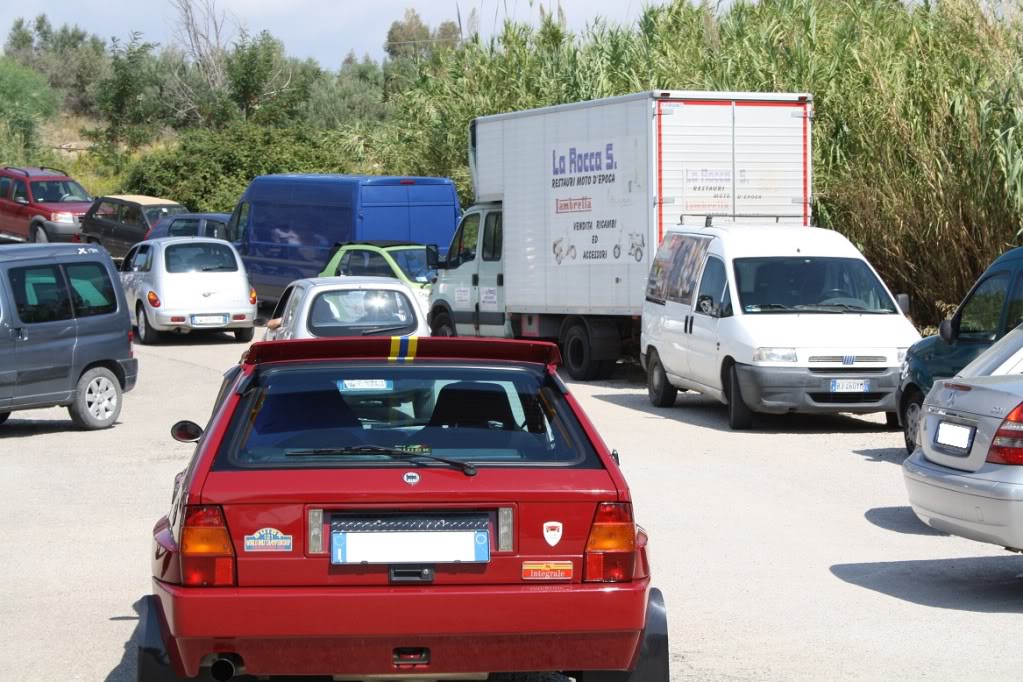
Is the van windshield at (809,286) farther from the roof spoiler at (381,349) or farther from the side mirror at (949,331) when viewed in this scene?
the roof spoiler at (381,349)

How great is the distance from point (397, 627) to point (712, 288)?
37.8ft

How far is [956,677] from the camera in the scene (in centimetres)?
611

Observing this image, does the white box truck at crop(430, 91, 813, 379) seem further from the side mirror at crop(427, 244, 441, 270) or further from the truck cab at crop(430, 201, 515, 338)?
the side mirror at crop(427, 244, 441, 270)

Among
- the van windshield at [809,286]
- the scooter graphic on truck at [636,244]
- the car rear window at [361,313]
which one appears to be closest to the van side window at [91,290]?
the car rear window at [361,313]

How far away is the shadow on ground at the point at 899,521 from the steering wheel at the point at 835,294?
498cm

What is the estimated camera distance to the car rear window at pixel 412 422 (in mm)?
4945

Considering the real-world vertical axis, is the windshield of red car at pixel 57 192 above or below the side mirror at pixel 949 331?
above

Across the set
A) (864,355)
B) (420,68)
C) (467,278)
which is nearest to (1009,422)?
(864,355)

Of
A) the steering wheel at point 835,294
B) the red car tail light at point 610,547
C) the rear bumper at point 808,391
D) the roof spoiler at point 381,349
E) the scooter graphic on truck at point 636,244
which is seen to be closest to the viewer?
the red car tail light at point 610,547

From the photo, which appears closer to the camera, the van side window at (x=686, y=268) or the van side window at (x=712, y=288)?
the van side window at (x=712, y=288)

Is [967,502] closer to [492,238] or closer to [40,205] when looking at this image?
[492,238]

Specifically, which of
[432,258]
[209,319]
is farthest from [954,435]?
[209,319]

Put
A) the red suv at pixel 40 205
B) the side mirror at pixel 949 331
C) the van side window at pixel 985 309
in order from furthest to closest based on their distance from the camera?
the red suv at pixel 40 205, the side mirror at pixel 949 331, the van side window at pixel 985 309

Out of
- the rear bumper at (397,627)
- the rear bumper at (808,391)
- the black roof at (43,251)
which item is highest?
the black roof at (43,251)
